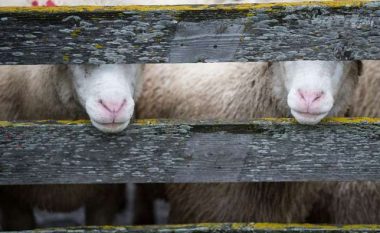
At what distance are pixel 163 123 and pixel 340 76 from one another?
1.05 meters

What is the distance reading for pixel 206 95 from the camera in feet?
10.9

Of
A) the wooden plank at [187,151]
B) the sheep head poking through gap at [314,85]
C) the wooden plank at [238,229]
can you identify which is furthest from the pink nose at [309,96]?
the wooden plank at [238,229]

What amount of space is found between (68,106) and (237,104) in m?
0.98

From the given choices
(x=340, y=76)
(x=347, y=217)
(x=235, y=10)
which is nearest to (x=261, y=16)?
(x=235, y=10)

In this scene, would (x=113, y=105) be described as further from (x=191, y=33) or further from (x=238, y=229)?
(x=238, y=229)

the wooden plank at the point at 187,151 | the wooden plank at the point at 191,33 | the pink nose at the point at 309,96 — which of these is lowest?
the wooden plank at the point at 187,151

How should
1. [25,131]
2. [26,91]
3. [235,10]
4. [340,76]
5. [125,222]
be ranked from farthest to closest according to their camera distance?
1. [125,222]
2. [26,91]
3. [340,76]
4. [25,131]
5. [235,10]

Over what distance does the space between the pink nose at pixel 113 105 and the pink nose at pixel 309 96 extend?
0.79m

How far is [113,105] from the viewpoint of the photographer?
2.34 meters

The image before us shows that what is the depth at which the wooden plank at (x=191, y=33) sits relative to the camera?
79.0 inches

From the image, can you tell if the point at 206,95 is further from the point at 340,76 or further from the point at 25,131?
the point at 25,131

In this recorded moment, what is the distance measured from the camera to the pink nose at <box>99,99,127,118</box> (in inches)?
90.4

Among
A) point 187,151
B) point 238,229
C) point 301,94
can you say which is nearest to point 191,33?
point 187,151

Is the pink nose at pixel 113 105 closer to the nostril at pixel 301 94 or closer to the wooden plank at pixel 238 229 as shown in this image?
the wooden plank at pixel 238 229
